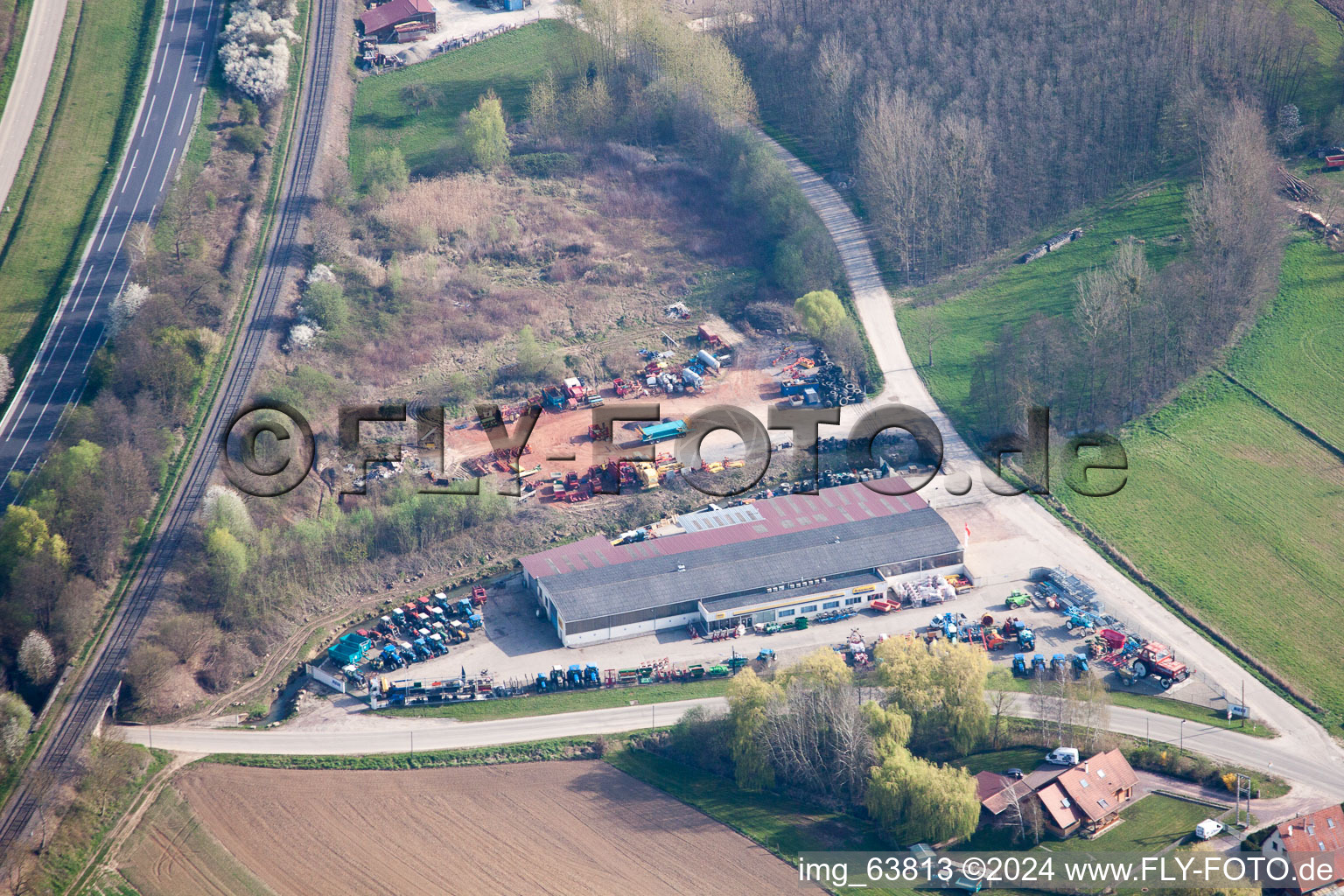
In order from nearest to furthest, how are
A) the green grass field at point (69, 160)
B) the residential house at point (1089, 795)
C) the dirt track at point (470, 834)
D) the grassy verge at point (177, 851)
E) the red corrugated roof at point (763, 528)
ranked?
the grassy verge at point (177, 851)
the dirt track at point (470, 834)
the residential house at point (1089, 795)
the red corrugated roof at point (763, 528)
the green grass field at point (69, 160)

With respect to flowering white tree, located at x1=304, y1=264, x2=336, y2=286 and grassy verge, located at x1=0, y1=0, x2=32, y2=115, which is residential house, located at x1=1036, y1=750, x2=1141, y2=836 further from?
grassy verge, located at x1=0, y1=0, x2=32, y2=115

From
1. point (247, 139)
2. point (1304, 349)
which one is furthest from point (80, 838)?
point (1304, 349)

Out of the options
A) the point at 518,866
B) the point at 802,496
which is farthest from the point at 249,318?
the point at 518,866

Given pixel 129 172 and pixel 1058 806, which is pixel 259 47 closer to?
pixel 129 172

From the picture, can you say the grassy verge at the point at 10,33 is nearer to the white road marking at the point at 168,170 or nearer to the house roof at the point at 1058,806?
the white road marking at the point at 168,170

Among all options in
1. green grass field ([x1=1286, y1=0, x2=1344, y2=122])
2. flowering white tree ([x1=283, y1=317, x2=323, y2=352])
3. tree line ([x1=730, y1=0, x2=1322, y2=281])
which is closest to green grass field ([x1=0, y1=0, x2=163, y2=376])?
flowering white tree ([x1=283, y1=317, x2=323, y2=352])

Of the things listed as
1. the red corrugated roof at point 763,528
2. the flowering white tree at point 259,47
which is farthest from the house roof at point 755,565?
the flowering white tree at point 259,47
